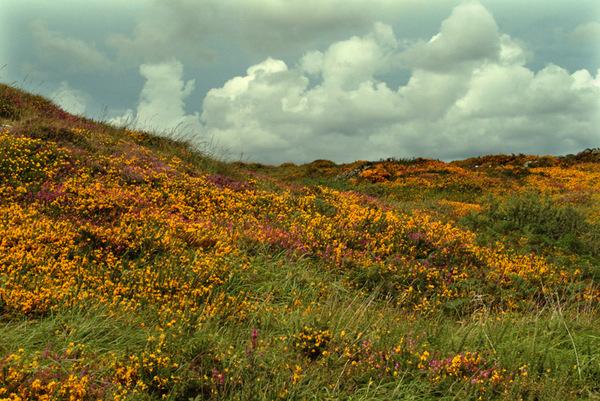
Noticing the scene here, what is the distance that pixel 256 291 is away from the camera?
556 centimetres

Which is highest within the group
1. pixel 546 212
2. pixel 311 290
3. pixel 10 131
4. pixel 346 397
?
pixel 10 131

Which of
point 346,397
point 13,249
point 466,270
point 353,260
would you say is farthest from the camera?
point 466,270

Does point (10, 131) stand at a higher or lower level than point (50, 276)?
higher

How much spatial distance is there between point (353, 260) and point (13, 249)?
5155mm

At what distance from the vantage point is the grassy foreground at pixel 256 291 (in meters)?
3.54

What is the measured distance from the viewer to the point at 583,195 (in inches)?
694

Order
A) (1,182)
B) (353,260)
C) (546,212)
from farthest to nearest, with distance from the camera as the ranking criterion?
(546,212)
(1,182)
(353,260)

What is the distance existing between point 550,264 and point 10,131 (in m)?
14.2

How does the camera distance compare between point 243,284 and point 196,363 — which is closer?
point 196,363

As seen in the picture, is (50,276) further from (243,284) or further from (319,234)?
(319,234)

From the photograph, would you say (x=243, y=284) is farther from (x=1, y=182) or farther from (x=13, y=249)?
(x=1, y=182)

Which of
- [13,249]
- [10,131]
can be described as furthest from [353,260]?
[10,131]

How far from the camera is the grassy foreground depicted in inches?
139

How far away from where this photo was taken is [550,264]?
8734mm
